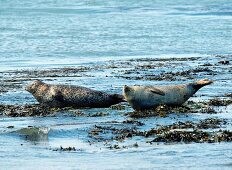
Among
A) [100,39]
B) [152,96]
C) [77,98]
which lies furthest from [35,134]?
[100,39]

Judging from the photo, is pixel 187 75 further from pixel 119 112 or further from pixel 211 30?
pixel 211 30

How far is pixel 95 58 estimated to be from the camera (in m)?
25.7

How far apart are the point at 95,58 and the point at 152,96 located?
44.5 feet

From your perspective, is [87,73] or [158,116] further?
[87,73]

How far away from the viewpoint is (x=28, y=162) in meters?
8.21

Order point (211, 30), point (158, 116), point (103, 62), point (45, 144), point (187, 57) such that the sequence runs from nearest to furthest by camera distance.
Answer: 1. point (45, 144)
2. point (158, 116)
3. point (103, 62)
4. point (187, 57)
5. point (211, 30)

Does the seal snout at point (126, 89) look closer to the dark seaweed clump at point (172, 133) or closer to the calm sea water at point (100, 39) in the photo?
the dark seaweed clump at point (172, 133)

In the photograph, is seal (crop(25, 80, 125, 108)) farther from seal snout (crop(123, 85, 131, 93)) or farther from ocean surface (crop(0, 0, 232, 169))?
seal snout (crop(123, 85, 131, 93))

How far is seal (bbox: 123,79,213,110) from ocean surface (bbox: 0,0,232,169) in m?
0.41

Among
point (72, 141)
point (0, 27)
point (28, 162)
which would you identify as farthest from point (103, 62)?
point (0, 27)

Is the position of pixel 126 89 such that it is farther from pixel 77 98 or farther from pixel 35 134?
pixel 35 134

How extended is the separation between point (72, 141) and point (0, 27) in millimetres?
34159

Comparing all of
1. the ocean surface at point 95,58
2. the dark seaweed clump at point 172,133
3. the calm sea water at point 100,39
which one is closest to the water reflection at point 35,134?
the ocean surface at point 95,58

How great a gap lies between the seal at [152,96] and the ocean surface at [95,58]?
0.41 metres
